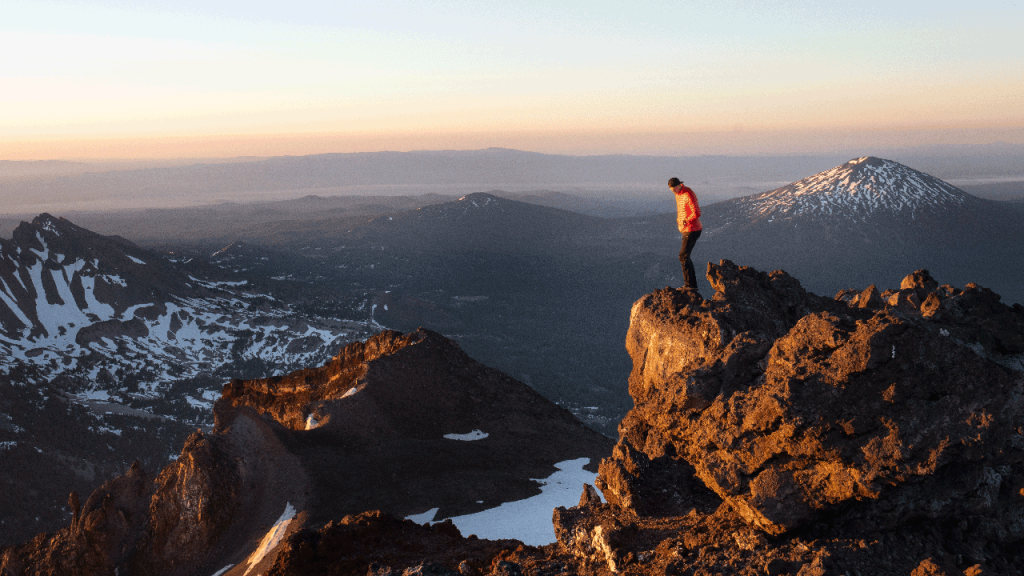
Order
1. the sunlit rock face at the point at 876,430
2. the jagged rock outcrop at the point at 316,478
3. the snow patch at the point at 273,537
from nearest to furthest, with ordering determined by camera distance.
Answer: the sunlit rock face at the point at 876,430 < the snow patch at the point at 273,537 < the jagged rock outcrop at the point at 316,478

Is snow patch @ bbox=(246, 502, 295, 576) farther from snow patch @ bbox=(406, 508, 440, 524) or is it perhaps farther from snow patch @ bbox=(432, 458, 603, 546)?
snow patch @ bbox=(432, 458, 603, 546)

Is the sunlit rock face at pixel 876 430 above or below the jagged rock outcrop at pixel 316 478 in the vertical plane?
above

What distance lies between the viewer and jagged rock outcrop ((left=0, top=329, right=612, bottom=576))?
29.3 metres

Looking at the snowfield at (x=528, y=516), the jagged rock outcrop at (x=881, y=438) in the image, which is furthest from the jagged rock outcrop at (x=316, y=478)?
the jagged rock outcrop at (x=881, y=438)

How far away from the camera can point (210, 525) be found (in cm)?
2970

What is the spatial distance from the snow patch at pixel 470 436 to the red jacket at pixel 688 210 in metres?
22.5

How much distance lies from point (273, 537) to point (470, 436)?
14246 millimetres

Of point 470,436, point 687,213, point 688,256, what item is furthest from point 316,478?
point 687,213

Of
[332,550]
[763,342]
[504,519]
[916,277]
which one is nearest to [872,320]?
[763,342]

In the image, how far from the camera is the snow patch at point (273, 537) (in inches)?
1008

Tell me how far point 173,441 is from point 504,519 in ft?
340

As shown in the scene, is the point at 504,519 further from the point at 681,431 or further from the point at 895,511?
the point at 895,511

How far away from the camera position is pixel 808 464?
11.9 metres

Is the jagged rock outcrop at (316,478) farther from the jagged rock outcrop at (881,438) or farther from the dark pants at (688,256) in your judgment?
the jagged rock outcrop at (881,438)
